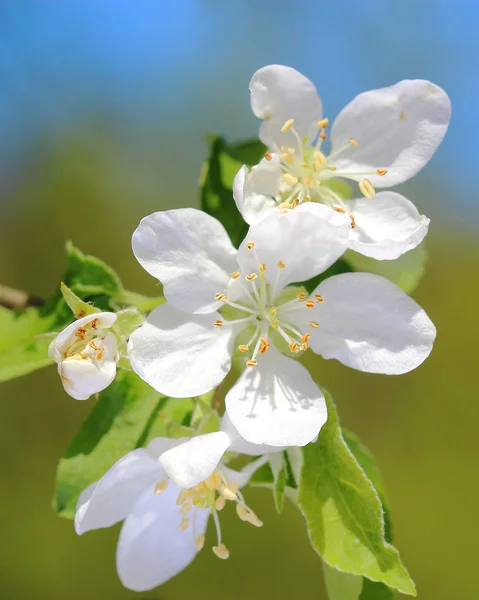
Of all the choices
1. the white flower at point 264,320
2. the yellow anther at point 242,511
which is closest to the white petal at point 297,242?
the white flower at point 264,320

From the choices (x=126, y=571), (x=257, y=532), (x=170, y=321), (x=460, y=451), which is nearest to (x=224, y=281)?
(x=170, y=321)

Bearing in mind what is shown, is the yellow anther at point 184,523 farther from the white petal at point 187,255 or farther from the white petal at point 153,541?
the white petal at point 187,255

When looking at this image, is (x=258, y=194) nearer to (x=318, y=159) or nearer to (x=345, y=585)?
(x=318, y=159)

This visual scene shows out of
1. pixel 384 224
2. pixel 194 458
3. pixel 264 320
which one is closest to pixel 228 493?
pixel 194 458

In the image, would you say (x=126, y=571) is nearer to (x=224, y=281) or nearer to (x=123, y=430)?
(x=123, y=430)

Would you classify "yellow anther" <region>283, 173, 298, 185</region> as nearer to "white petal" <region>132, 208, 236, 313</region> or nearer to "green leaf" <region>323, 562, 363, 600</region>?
"white petal" <region>132, 208, 236, 313</region>

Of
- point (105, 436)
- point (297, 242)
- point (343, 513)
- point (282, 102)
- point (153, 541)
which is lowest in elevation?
point (153, 541)
